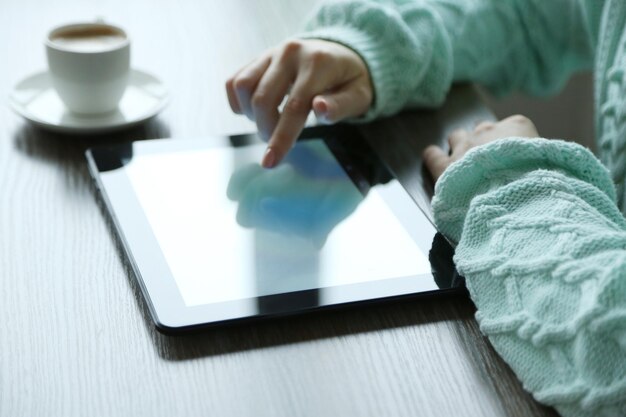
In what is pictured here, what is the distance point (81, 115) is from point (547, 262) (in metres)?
0.51

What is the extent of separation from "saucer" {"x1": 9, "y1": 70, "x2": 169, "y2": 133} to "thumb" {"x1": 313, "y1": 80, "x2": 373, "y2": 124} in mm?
173

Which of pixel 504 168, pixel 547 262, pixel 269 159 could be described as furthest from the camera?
pixel 269 159

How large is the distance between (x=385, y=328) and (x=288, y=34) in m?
0.56

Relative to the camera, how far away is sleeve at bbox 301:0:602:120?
940 mm

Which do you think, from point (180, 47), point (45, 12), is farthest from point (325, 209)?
point (45, 12)

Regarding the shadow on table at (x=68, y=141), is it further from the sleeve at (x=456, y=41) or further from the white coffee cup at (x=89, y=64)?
the sleeve at (x=456, y=41)

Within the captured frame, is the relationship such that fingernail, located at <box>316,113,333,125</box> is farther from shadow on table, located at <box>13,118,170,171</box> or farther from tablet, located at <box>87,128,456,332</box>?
shadow on table, located at <box>13,118,170,171</box>

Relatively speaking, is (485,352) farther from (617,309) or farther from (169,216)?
(169,216)

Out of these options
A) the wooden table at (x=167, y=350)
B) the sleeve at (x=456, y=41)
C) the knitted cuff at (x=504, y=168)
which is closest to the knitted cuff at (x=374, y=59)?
the sleeve at (x=456, y=41)

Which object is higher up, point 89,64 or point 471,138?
point 89,64

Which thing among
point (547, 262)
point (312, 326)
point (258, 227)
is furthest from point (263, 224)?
point (547, 262)

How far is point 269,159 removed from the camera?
818 mm

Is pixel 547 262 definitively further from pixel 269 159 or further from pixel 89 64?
pixel 89 64

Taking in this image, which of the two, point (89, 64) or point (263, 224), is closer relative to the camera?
point (263, 224)
